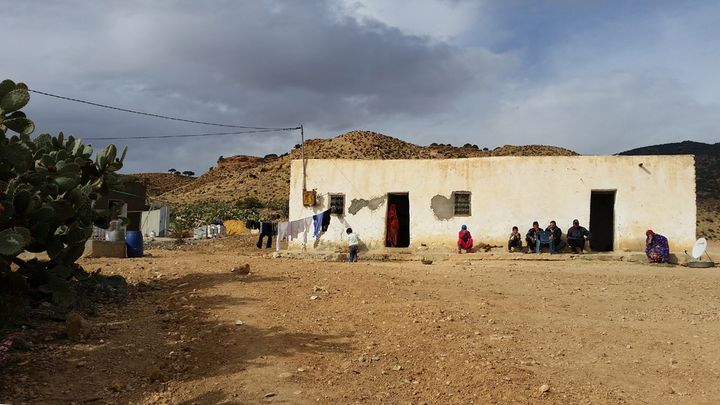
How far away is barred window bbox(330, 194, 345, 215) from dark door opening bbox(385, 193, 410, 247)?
4.58 feet

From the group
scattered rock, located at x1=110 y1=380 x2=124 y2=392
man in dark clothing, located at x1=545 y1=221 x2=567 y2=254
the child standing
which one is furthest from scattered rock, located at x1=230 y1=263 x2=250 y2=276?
man in dark clothing, located at x1=545 y1=221 x2=567 y2=254

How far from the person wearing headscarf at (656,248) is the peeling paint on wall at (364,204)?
7.20 meters

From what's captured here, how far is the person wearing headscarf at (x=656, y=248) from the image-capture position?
589 inches

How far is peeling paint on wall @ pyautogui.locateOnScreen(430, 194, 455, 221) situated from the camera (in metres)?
17.1

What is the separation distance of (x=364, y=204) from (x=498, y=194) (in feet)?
12.8

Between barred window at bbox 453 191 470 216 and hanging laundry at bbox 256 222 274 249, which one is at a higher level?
barred window at bbox 453 191 470 216

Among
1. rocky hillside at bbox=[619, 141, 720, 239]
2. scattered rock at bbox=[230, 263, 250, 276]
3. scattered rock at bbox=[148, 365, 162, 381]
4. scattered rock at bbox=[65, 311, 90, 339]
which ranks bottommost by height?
scattered rock at bbox=[148, 365, 162, 381]

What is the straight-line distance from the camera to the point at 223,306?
7.46m

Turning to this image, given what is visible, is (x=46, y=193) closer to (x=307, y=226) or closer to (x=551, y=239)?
(x=307, y=226)

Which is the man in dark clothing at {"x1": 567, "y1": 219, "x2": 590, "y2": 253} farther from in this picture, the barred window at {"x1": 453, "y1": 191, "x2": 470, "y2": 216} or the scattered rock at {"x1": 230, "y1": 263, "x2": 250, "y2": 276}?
the scattered rock at {"x1": 230, "y1": 263, "x2": 250, "y2": 276}

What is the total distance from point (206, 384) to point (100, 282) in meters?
3.39

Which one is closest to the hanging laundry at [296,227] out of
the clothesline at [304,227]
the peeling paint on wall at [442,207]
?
the clothesline at [304,227]

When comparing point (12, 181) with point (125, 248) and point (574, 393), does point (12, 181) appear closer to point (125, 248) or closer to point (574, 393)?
point (574, 393)

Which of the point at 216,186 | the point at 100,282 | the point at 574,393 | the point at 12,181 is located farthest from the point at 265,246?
the point at 216,186
